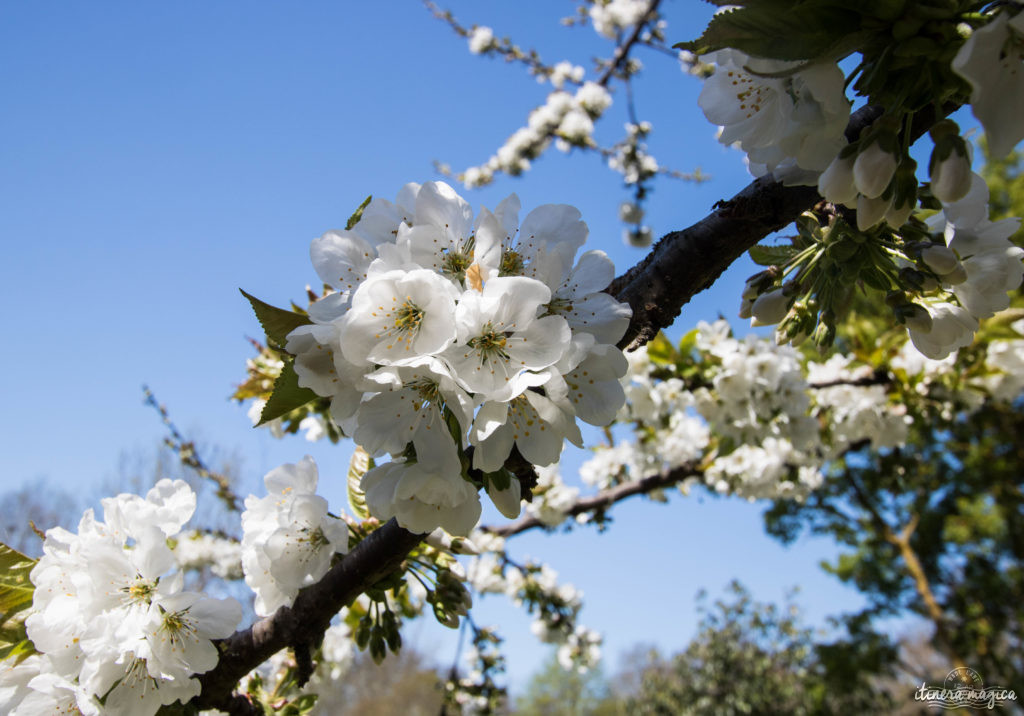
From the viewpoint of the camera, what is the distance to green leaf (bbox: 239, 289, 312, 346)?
0.76 meters

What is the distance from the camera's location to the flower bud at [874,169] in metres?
0.65

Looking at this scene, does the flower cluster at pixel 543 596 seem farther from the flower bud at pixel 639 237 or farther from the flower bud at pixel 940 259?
the flower bud at pixel 639 237

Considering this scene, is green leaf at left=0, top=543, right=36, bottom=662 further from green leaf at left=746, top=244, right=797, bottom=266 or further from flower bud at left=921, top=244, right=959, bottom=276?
flower bud at left=921, top=244, right=959, bottom=276

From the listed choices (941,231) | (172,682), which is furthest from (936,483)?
(172,682)

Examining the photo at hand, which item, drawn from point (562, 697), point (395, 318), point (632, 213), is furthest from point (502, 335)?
point (562, 697)

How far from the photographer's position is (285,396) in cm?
80

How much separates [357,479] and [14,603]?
0.68 m

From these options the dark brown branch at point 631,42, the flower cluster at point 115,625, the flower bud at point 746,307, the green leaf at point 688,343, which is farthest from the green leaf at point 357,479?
the dark brown branch at point 631,42

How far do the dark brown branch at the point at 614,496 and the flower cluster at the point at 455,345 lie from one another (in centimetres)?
241

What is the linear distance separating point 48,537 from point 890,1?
1.57 m

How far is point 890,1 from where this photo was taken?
0.62 metres

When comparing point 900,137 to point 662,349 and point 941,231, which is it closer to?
point 941,231

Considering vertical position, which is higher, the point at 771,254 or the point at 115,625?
the point at 771,254

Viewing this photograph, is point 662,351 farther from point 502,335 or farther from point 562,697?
point 562,697
